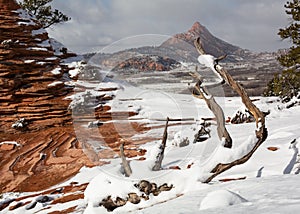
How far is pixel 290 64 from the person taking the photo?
14625mm

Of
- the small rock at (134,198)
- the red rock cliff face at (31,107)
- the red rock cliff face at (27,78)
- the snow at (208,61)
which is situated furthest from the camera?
the red rock cliff face at (27,78)

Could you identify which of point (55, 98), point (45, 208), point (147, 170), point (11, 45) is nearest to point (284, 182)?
point (147, 170)

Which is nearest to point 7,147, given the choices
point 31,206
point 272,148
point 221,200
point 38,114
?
point 38,114

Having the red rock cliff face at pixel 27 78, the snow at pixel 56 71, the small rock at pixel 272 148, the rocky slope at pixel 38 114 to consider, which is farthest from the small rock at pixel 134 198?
the snow at pixel 56 71

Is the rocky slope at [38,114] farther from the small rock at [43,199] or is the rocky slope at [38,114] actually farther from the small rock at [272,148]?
the small rock at [272,148]

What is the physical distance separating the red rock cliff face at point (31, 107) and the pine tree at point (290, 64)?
10.1 m

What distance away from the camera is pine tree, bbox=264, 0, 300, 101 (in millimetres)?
14164

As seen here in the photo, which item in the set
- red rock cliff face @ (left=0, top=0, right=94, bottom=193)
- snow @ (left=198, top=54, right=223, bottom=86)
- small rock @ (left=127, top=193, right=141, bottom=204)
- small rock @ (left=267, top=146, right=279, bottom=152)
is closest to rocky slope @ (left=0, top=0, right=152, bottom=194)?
red rock cliff face @ (left=0, top=0, right=94, bottom=193)

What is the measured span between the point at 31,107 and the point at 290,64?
511 inches

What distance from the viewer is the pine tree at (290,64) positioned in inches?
558

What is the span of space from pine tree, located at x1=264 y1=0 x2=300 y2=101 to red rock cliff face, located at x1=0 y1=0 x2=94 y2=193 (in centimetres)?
1012

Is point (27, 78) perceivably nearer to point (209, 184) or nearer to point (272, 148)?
point (272, 148)

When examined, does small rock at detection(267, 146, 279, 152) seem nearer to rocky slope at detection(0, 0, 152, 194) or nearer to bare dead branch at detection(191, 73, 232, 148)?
bare dead branch at detection(191, 73, 232, 148)

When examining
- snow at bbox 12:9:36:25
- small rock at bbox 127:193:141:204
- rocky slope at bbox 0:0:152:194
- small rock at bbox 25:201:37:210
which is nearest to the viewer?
small rock at bbox 127:193:141:204
